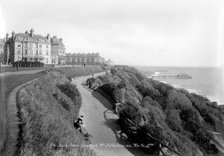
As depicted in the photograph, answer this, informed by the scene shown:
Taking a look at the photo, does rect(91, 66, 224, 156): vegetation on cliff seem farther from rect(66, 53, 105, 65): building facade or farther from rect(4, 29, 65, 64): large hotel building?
rect(66, 53, 105, 65): building facade

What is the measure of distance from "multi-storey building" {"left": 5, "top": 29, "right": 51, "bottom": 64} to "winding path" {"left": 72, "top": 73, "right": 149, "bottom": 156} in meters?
46.4

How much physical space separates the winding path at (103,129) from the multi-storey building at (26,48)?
4642 cm

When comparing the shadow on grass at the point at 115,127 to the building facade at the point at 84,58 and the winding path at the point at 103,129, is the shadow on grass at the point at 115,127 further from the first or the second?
the building facade at the point at 84,58

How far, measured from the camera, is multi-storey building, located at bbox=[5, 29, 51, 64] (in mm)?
53875

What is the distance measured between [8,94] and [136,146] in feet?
24.4

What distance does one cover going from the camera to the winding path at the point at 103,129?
877 centimetres

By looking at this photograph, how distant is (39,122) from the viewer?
21.3 ft

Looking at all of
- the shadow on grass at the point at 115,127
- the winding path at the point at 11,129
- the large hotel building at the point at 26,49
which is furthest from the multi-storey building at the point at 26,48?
the winding path at the point at 11,129

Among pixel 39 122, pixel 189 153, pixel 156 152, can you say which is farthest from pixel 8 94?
pixel 189 153

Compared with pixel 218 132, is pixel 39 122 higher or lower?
higher

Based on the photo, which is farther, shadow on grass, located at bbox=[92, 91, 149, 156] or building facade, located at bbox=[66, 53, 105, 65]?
building facade, located at bbox=[66, 53, 105, 65]

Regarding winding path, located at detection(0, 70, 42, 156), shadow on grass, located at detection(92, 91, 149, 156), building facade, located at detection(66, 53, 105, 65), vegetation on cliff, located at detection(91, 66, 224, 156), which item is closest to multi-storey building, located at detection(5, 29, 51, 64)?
vegetation on cliff, located at detection(91, 66, 224, 156)

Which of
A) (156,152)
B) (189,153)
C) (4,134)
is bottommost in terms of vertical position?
(189,153)

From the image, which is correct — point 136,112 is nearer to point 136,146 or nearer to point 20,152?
point 136,146
